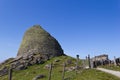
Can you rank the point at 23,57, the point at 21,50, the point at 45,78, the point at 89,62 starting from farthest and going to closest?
the point at 21,50 < the point at 23,57 < the point at 89,62 < the point at 45,78

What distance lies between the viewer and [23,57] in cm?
8912

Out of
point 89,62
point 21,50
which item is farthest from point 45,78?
point 21,50

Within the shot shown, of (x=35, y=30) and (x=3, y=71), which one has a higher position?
(x=35, y=30)

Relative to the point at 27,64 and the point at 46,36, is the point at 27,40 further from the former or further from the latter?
the point at 27,64

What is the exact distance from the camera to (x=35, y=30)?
104m

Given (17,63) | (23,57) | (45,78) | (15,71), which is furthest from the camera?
(23,57)

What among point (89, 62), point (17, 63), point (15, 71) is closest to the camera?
point (89, 62)

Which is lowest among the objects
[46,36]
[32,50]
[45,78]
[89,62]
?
[45,78]

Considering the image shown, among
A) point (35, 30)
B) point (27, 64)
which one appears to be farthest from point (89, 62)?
point (35, 30)

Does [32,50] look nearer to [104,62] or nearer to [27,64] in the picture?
[27,64]

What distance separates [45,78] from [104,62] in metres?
23.6

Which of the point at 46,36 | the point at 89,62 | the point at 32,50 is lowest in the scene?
the point at 89,62

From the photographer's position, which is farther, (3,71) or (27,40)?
(27,40)

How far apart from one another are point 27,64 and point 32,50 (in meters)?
13.1
